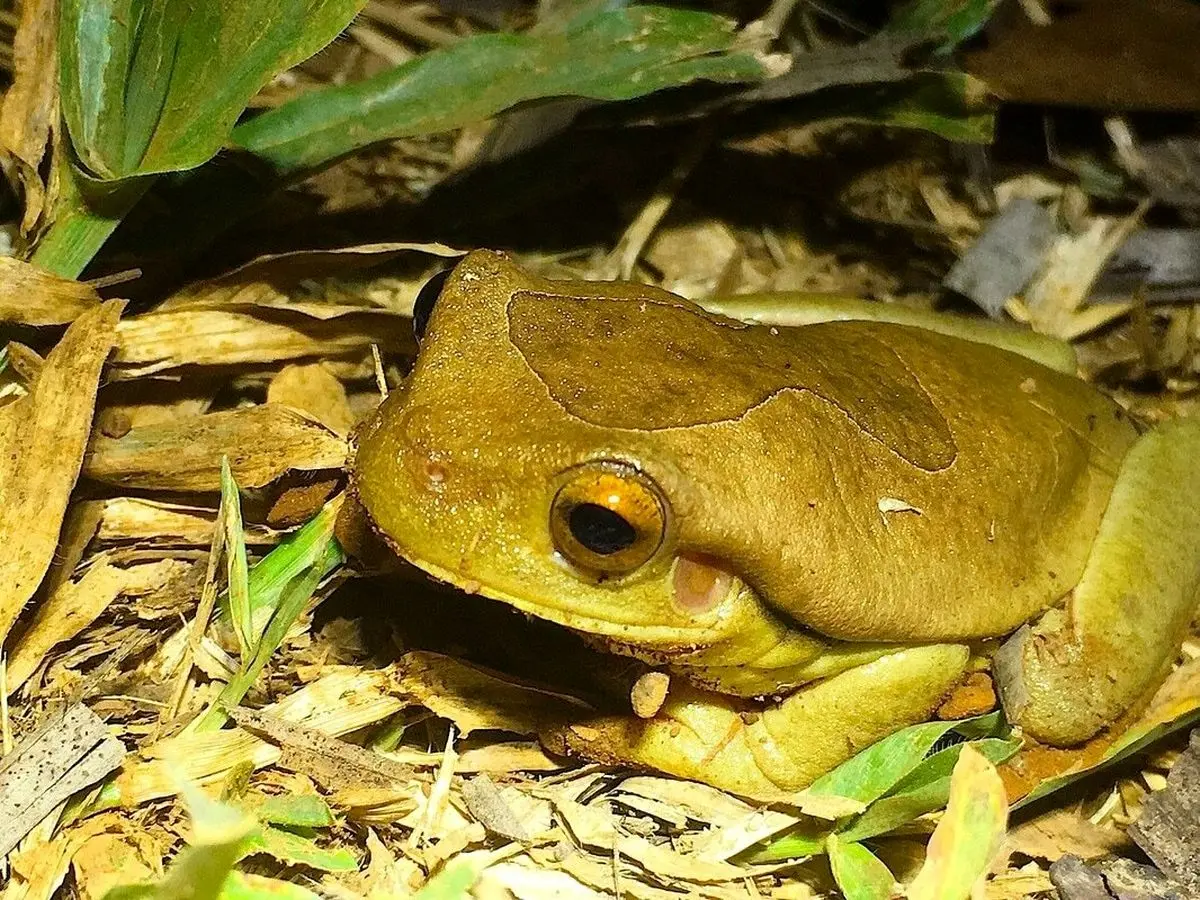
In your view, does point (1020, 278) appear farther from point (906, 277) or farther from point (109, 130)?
point (109, 130)

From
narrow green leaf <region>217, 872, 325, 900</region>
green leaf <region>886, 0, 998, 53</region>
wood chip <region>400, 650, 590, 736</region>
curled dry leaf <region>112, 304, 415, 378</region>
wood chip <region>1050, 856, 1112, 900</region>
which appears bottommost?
wood chip <region>1050, 856, 1112, 900</region>

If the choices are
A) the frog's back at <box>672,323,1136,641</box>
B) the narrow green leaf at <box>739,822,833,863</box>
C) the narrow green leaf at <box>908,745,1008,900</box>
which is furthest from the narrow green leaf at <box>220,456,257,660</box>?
the narrow green leaf at <box>908,745,1008,900</box>

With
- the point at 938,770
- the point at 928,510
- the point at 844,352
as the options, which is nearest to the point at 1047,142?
the point at 844,352

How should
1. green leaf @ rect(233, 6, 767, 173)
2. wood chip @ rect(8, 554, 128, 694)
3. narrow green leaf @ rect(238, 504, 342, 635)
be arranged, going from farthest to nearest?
A: green leaf @ rect(233, 6, 767, 173) → narrow green leaf @ rect(238, 504, 342, 635) → wood chip @ rect(8, 554, 128, 694)

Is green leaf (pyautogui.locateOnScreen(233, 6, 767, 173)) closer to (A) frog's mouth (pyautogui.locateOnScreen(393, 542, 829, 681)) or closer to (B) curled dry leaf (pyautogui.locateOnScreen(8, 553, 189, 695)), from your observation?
(B) curled dry leaf (pyautogui.locateOnScreen(8, 553, 189, 695))

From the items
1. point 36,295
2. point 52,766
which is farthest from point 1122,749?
point 36,295

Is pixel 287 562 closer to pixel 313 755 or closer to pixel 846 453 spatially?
pixel 313 755

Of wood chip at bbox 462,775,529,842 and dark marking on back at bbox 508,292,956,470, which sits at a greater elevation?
dark marking on back at bbox 508,292,956,470

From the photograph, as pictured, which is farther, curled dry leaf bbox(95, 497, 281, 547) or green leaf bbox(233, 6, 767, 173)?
green leaf bbox(233, 6, 767, 173)
